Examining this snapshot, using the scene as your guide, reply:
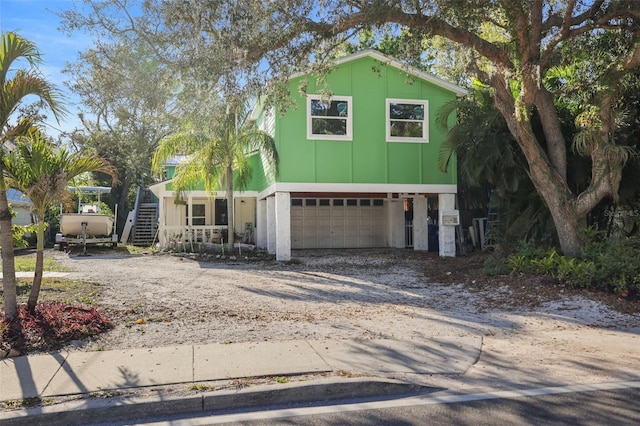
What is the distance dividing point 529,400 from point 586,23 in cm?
931

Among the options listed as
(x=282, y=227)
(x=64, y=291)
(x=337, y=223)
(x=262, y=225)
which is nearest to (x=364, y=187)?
(x=282, y=227)

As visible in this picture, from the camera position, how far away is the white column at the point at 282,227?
14.9 meters

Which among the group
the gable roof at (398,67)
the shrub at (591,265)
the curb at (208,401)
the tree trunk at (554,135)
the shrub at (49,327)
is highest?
the gable roof at (398,67)

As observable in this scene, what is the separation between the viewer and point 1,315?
6.64 m

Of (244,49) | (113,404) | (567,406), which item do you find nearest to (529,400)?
(567,406)

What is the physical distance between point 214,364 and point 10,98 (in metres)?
4.18

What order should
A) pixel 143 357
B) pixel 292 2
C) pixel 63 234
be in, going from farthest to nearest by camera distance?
pixel 63 234 < pixel 292 2 < pixel 143 357

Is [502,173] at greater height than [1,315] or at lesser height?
greater

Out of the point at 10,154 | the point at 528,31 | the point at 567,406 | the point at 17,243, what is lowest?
the point at 567,406

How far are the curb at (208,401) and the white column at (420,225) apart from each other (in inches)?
556

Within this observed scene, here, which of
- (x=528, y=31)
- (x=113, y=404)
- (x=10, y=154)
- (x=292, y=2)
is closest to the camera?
(x=113, y=404)

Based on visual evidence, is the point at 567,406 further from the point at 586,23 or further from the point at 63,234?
the point at 63,234

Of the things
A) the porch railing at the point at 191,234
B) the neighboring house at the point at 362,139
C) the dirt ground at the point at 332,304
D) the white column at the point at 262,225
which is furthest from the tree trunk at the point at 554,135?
the porch railing at the point at 191,234

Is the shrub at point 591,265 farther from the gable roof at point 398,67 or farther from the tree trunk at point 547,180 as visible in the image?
the gable roof at point 398,67
